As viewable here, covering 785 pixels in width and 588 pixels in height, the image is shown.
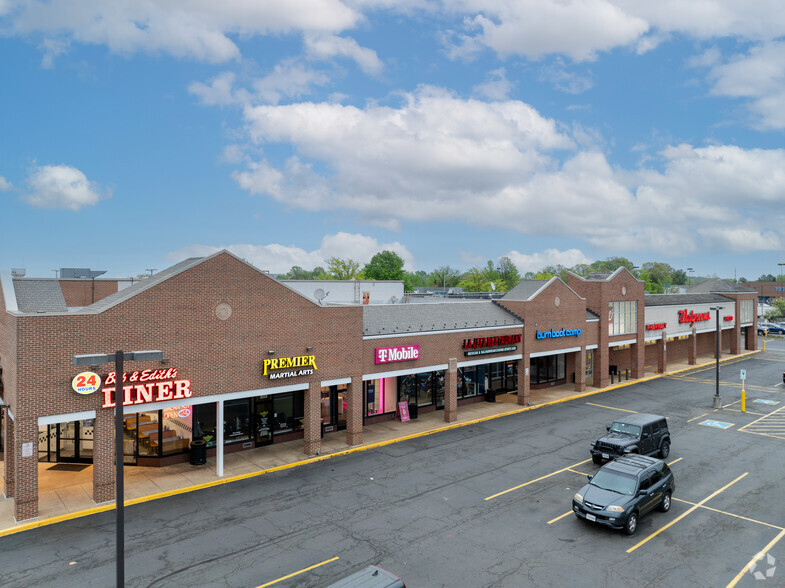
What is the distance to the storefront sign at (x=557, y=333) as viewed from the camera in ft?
124

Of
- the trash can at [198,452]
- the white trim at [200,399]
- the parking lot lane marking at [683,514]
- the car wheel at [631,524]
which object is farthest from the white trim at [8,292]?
the parking lot lane marking at [683,514]

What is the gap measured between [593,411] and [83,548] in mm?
30367

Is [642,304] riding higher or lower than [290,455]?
higher

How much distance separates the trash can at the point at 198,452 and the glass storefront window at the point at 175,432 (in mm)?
1002

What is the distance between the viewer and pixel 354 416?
89.1ft

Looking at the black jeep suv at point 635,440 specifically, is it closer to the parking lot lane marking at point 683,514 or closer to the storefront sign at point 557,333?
the parking lot lane marking at point 683,514

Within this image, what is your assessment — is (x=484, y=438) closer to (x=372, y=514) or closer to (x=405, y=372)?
(x=405, y=372)

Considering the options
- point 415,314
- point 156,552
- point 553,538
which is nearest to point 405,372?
point 415,314

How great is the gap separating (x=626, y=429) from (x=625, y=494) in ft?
26.0

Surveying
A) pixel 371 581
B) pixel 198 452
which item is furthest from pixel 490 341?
pixel 371 581

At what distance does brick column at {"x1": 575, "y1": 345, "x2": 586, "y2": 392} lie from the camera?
137ft

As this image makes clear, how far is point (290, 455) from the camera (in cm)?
2552

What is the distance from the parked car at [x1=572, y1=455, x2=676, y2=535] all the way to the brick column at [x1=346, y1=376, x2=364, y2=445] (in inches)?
484

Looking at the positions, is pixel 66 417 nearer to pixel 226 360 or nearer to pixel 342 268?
pixel 226 360
